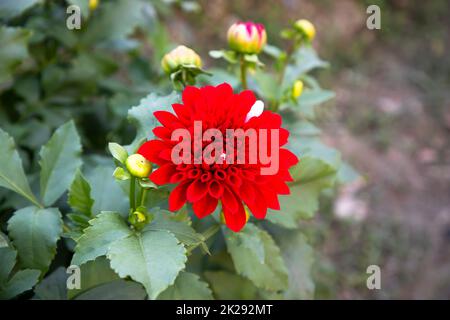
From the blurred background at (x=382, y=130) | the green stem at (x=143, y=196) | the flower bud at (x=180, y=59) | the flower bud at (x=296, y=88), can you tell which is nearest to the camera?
the green stem at (x=143, y=196)

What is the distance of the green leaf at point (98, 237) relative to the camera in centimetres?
74

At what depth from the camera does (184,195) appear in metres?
0.74

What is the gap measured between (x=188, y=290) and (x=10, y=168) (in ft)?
1.23

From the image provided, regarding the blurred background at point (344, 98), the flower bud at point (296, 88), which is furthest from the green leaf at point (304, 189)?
the blurred background at point (344, 98)

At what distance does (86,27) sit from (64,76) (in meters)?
0.14

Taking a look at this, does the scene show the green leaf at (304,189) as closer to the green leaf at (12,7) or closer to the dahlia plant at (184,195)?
the dahlia plant at (184,195)

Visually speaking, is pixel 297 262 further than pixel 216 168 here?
Yes

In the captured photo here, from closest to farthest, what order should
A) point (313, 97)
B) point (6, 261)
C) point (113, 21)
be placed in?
point (6, 261) → point (313, 97) → point (113, 21)

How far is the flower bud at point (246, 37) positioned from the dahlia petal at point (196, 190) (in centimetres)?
36

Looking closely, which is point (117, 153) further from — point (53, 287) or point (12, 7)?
point (12, 7)

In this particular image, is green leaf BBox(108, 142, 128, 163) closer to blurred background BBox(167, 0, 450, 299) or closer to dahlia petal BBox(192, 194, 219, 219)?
dahlia petal BBox(192, 194, 219, 219)

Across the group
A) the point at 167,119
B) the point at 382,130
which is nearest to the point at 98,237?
the point at 167,119
